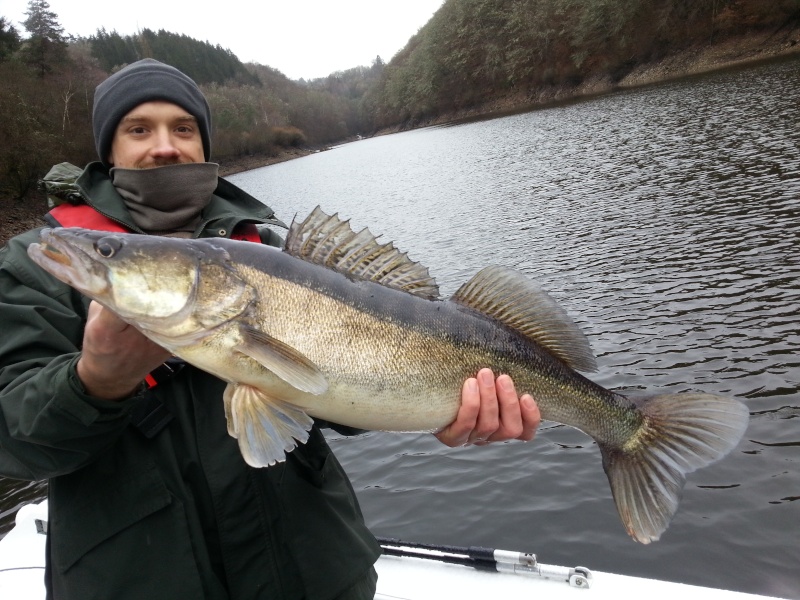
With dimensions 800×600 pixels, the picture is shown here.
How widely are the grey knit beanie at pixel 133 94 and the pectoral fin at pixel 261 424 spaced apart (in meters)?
1.43

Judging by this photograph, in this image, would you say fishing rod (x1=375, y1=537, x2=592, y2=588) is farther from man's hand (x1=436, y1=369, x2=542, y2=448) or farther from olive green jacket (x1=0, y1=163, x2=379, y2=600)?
olive green jacket (x1=0, y1=163, x2=379, y2=600)

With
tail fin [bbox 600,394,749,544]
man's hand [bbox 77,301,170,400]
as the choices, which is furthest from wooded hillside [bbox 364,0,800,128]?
man's hand [bbox 77,301,170,400]

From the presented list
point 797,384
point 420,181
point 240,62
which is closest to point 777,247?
point 797,384

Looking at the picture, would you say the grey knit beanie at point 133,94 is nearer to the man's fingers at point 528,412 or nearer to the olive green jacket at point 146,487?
the olive green jacket at point 146,487

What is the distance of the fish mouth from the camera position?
203cm

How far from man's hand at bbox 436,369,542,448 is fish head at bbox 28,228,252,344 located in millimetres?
1114

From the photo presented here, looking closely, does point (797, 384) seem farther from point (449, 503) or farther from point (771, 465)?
point (449, 503)

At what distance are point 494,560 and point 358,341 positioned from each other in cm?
220

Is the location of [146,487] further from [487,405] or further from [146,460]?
[487,405]

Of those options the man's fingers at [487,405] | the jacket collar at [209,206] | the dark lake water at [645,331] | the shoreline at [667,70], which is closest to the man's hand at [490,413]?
the man's fingers at [487,405]

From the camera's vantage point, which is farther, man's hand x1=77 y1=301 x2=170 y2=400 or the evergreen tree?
the evergreen tree

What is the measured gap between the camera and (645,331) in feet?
30.8

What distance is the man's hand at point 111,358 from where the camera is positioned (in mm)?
1868

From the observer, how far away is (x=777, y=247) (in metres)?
11.4
